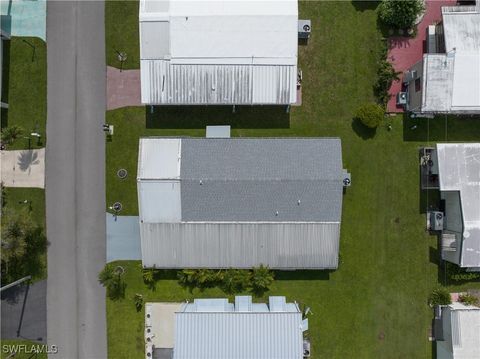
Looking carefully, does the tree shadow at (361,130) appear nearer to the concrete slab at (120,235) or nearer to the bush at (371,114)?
the bush at (371,114)

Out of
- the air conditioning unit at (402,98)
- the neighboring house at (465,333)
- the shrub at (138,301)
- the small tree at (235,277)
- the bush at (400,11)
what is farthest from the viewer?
the shrub at (138,301)

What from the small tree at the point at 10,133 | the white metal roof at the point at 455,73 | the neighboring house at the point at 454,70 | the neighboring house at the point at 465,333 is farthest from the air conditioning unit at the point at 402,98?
the small tree at the point at 10,133

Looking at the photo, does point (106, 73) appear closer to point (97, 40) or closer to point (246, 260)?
point (97, 40)

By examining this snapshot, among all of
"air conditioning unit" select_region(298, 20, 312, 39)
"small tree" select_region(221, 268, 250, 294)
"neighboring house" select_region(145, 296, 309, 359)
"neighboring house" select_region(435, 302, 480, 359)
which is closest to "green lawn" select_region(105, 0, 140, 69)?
"air conditioning unit" select_region(298, 20, 312, 39)

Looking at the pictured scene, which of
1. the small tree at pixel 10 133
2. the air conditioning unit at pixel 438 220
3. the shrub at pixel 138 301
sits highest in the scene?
the small tree at pixel 10 133

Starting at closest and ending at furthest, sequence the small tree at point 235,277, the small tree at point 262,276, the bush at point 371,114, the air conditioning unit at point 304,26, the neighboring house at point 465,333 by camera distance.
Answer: the neighboring house at point 465,333
the small tree at point 262,276
the bush at point 371,114
the small tree at point 235,277
the air conditioning unit at point 304,26

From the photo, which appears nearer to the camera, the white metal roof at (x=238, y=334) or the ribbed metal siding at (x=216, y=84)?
the white metal roof at (x=238, y=334)

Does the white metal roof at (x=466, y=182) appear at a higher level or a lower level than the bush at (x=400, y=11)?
lower
